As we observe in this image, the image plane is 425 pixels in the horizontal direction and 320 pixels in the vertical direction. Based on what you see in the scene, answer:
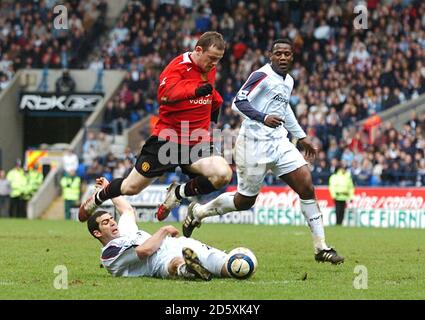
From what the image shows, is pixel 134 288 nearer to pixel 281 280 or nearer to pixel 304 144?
pixel 281 280

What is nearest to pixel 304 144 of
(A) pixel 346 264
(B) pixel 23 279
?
(A) pixel 346 264

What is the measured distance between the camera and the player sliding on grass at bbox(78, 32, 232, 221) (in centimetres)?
1216

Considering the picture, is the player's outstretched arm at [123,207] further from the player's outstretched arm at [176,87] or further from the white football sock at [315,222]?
the white football sock at [315,222]

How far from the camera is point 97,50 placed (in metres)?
40.1

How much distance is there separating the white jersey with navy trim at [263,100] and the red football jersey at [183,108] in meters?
0.53

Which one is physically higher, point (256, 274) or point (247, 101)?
point (247, 101)

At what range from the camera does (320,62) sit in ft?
113

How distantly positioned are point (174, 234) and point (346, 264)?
3219 millimetres

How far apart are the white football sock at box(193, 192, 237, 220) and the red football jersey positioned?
1613 millimetres

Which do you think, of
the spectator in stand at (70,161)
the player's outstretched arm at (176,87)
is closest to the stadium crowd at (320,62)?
the spectator in stand at (70,161)

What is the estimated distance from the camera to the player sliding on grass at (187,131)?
39.9 feet

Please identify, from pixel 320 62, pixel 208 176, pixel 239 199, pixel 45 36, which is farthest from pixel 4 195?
pixel 208 176

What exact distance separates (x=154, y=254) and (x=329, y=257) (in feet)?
9.13

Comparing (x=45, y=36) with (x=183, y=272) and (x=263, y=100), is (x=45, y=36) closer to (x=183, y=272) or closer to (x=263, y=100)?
(x=263, y=100)
